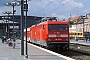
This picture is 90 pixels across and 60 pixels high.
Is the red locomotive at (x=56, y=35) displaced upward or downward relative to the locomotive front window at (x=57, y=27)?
downward

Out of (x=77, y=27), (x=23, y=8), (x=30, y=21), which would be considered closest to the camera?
(x=23, y=8)

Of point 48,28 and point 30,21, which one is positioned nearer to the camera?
point 48,28

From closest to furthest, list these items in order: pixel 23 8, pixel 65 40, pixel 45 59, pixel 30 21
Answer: pixel 45 59
pixel 23 8
pixel 65 40
pixel 30 21

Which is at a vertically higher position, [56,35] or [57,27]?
[57,27]

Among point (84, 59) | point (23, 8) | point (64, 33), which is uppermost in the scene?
point (23, 8)

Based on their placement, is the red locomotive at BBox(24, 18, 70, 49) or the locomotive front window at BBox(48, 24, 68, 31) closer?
the red locomotive at BBox(24, 18, 70, 49)

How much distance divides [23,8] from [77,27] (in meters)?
96.3

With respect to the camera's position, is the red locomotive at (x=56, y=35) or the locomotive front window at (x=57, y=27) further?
the locomotive front window at (x=57, y=27)

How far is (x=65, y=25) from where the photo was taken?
96.7 feet

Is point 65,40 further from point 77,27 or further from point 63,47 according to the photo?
point 77,27

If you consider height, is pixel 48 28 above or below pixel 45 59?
above

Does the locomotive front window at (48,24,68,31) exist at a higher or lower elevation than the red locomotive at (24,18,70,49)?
higher

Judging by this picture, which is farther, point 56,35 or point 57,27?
point 57,27

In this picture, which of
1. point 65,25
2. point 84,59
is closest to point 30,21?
point 65,25
